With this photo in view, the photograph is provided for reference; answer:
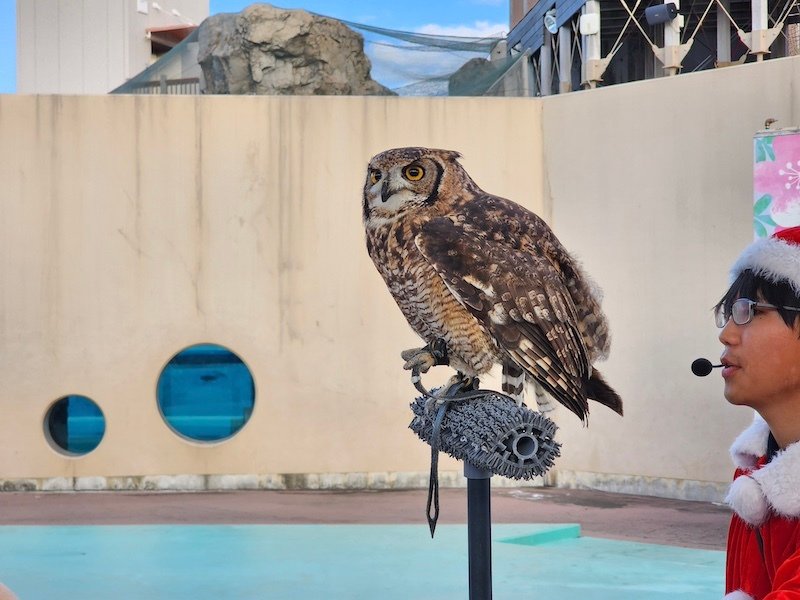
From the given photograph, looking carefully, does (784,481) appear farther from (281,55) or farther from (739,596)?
(281,55)

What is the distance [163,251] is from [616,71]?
215 inches

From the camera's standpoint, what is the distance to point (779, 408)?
1565 mm

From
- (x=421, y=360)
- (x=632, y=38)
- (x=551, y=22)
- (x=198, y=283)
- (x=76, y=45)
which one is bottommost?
(x=421, y=360)

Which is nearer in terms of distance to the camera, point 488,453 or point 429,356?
point 488,453

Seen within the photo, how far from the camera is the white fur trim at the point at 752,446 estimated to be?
1.62m

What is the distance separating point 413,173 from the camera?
9.53ft

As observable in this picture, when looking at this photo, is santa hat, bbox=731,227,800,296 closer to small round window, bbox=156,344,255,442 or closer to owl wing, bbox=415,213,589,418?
owl wing, bbox=415,213,589,418

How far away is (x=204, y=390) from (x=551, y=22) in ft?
16.8

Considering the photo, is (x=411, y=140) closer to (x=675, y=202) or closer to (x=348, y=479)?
(x=675, y=202)

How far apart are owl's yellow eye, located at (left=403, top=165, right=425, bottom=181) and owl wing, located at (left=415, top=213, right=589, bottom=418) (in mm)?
125

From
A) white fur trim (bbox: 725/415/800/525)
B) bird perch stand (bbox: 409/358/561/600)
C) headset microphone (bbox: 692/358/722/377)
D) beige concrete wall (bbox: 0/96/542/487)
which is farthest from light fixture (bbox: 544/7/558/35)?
white fur trim (bbox: 725/415/800/525)

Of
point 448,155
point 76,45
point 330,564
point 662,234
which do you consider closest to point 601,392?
point 448,155

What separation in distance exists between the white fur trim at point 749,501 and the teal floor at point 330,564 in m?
3.83

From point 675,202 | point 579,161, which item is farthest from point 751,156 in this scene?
point 579,161
